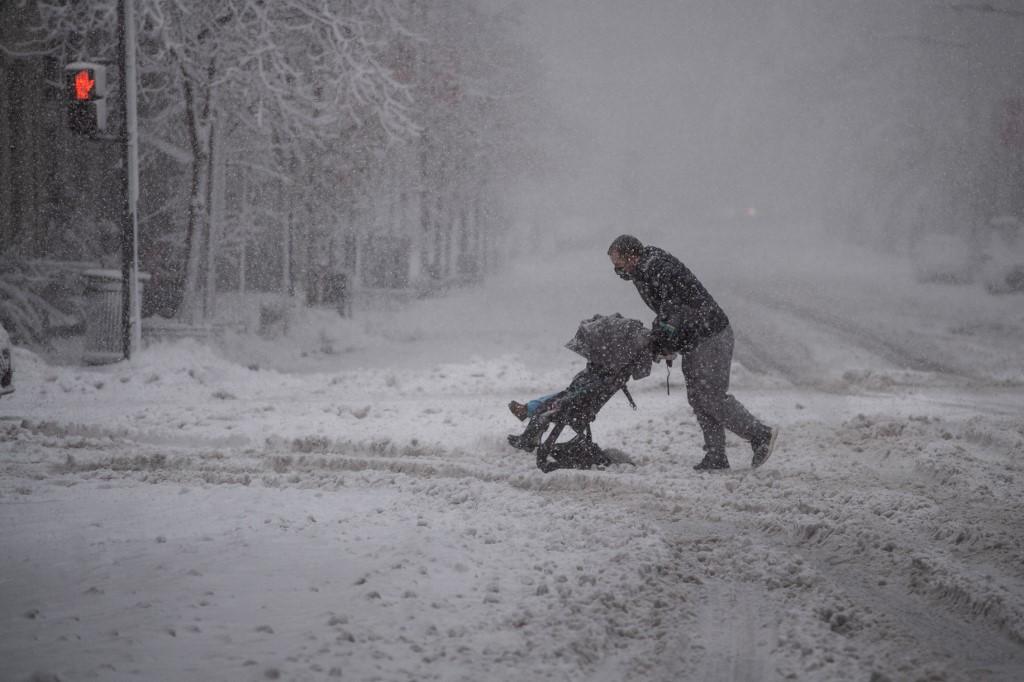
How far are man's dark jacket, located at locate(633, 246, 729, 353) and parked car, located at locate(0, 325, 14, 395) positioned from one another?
6544mm

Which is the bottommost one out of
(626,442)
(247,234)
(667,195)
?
(626,442)

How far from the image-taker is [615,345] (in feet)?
20.9

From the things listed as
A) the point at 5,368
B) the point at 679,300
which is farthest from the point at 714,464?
the point at 5,368

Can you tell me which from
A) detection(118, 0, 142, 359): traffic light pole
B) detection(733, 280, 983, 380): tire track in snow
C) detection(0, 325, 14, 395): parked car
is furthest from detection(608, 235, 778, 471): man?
detection(118, 0, 142, 359): traffic light pole

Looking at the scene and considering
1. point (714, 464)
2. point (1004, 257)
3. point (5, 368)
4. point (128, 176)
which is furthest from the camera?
point (1004, 257)

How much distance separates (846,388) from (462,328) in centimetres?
976

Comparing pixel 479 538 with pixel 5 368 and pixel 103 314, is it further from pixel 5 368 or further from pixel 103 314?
pixel 103 314

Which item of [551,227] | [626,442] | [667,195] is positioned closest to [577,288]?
[626,442]

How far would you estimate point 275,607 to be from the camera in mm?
3414

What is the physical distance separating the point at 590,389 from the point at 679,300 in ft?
3.47

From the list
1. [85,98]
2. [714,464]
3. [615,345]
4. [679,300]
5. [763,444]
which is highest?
[85,98]

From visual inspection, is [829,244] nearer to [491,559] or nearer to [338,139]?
[338,139]

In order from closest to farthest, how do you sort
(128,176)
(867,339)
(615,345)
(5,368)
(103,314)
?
(615,345) → (5,368) → (128,176) → (103,314) → (867,339)

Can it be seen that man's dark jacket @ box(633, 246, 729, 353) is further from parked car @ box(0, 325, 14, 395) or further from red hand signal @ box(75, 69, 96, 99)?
red hand signal @ box(75, 69, 96, 99)
